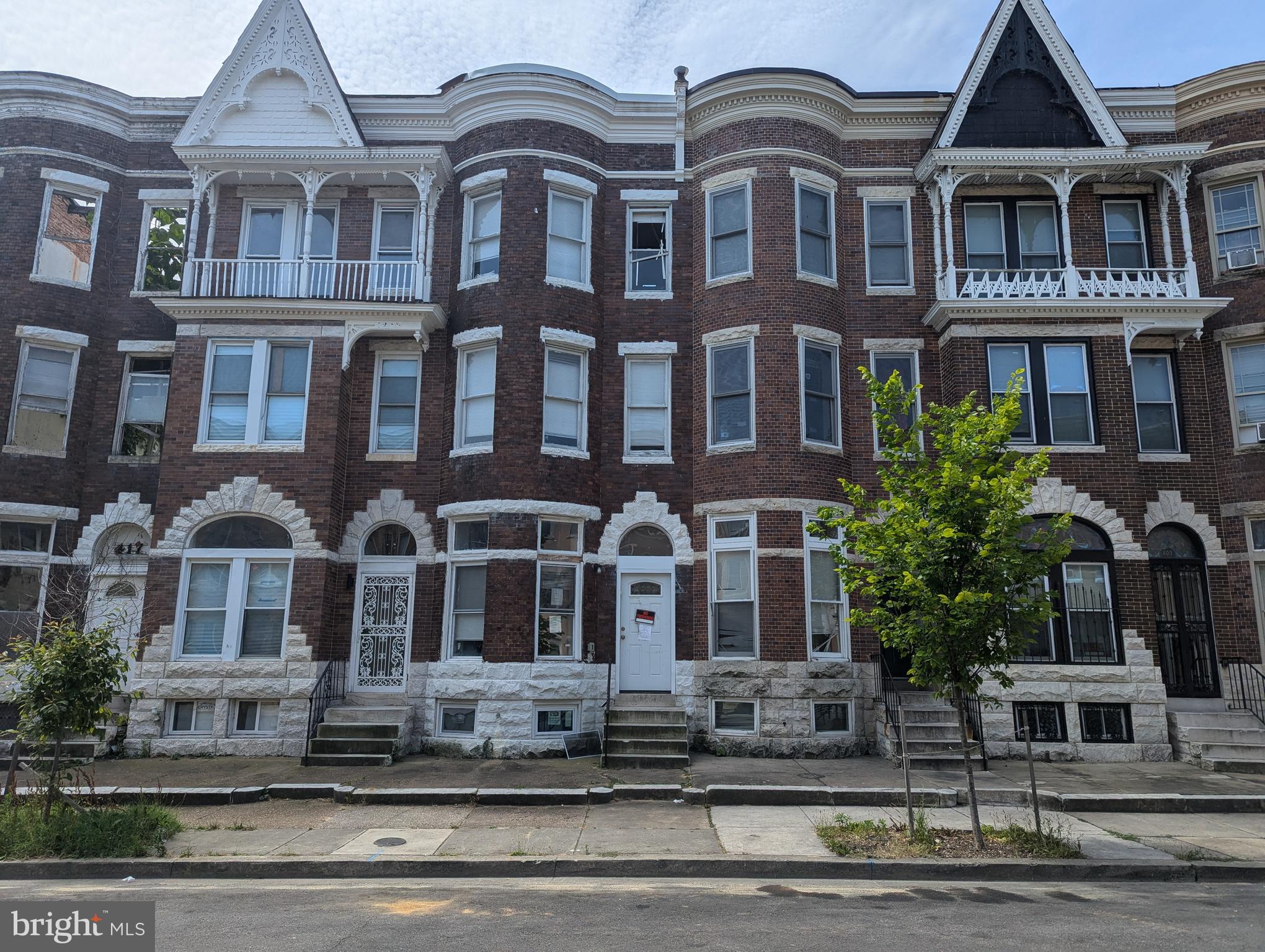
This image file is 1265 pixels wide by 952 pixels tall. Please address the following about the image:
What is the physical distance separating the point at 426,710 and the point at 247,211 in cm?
1070

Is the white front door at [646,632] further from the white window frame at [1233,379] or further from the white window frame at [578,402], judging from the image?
the white window frame at [1233,379]

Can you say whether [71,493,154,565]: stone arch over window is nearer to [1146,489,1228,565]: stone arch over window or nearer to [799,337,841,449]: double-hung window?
[799,337,841,449]: double-hung window

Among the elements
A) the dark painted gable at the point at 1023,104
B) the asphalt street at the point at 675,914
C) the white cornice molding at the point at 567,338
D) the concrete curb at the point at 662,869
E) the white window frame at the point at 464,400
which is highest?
the dark painted gable at the point at 1023,104

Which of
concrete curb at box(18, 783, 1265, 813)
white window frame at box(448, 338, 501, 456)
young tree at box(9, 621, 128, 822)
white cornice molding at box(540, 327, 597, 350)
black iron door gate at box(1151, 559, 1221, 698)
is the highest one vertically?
white cornice molding at box(540, 327, 597, 350)

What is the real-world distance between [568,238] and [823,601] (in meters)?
8.54

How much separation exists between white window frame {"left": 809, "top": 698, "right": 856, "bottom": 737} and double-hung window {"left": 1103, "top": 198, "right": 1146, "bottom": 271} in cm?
1012

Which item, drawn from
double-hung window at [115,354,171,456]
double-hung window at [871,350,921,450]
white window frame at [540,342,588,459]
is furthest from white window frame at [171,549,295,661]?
double-hung window at [871,350,921,450]

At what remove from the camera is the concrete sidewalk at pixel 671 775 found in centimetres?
1273

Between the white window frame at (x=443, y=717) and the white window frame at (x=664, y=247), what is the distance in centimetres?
835

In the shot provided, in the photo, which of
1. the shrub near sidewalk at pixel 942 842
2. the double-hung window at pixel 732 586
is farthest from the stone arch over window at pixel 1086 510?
the shrub near sidewalk at pixel 942 842

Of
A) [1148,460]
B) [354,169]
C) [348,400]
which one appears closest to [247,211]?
[354,169]

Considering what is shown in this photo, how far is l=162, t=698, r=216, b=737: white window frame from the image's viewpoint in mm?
15391

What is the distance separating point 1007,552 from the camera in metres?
9.47

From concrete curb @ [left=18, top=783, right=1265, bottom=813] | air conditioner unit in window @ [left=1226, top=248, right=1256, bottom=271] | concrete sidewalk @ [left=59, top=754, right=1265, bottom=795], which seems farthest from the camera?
air conditioner unit in window @ [left=1226, top=248, right=1256, bottom=271]
